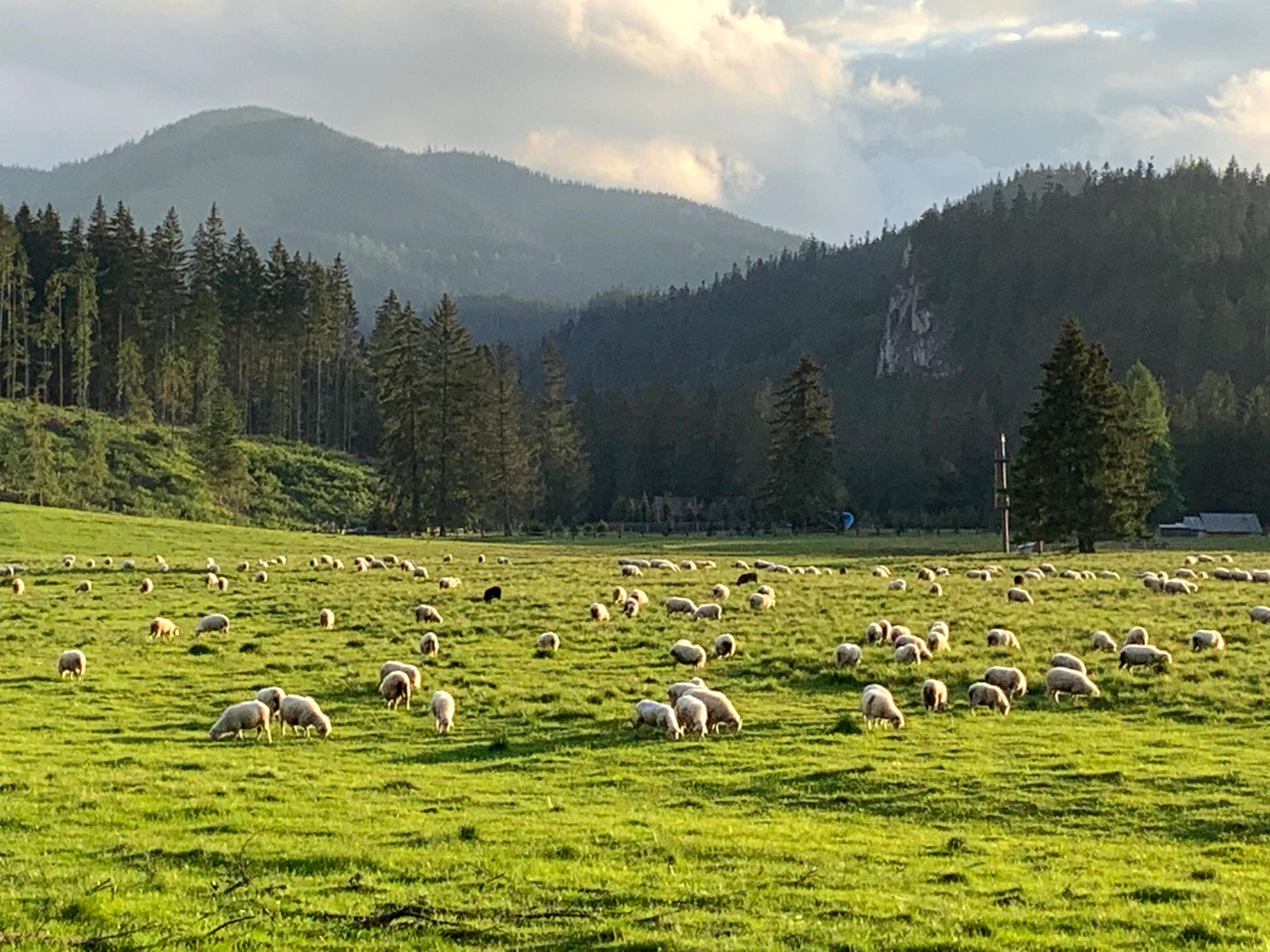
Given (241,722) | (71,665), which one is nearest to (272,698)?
(241,722)

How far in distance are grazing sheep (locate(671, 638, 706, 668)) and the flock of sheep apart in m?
0.02

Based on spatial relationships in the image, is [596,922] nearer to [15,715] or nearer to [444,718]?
[444,718]

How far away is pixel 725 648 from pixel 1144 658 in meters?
8.69

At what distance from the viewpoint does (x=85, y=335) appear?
3937 inches

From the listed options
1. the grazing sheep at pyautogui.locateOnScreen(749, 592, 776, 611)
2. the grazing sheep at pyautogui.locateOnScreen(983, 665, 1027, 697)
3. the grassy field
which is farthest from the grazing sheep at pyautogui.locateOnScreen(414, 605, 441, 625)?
the grazing sheep at pyautogui.locateOnScreen(983, 665, 1027, 697)

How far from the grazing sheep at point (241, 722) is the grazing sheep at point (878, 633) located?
14.2m

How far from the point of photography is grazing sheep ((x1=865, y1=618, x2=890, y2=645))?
2888 cm

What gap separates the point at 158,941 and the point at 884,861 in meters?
7.13

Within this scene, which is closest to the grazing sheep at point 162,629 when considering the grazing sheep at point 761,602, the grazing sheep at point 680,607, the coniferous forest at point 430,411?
the grazing sheep at point 680,607

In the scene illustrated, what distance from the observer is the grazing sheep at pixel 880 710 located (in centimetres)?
2094

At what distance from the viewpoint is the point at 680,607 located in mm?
35125

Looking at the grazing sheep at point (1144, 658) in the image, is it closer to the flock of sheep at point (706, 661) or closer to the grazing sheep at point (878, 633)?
the flock of sheep at point (706, 661)

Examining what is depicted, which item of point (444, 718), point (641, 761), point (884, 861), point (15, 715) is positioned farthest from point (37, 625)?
point (884, 861)

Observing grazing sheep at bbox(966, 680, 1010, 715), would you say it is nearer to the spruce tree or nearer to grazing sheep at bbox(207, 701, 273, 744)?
grazing sheep at bbox(207, 701, 273, 744)
